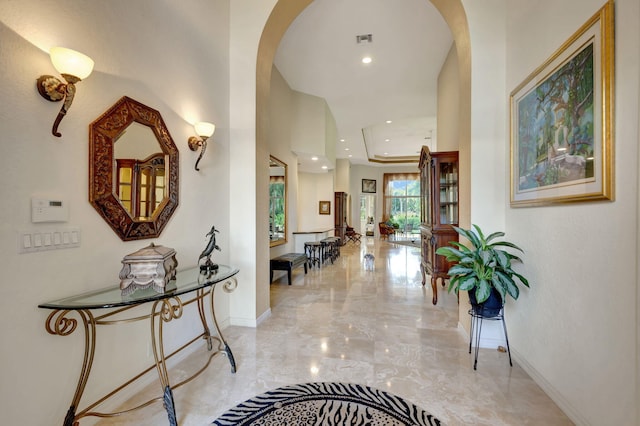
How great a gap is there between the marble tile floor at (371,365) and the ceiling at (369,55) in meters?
3.93

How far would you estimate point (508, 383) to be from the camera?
2.16m

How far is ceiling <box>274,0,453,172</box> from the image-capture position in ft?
12.3

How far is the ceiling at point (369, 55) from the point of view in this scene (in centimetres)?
373

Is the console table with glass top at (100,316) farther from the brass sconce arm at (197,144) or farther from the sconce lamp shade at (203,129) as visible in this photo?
the sconce lamp shade at (203,129)

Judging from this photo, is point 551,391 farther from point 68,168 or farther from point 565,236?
point 68,168

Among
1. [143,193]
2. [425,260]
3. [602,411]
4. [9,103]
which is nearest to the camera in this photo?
[9,103]

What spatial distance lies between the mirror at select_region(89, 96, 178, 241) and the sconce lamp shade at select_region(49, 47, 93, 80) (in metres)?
0.34

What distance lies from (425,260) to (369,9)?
3618 mm

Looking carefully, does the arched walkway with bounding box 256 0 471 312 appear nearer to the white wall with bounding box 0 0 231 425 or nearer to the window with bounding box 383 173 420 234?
the white wall with bounding box 0 0 231 425

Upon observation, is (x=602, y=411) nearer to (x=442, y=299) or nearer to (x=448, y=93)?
(x=442, y=299)

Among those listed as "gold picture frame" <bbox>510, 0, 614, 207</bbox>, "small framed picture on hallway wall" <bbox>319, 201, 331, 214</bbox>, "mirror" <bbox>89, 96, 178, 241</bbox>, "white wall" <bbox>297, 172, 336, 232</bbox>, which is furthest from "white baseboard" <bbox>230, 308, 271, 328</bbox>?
"small framed picture on hallway wall" <bbox>319, 201, 331, 214</bbox>

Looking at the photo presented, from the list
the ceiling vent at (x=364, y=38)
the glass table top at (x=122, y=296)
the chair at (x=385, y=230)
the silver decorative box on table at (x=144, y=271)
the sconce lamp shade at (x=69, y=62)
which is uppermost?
the ceiling vent at (x=364, y=38)

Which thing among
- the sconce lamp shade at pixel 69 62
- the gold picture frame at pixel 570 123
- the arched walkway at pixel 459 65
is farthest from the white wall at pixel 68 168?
the gold picture frame at pixel 570 123

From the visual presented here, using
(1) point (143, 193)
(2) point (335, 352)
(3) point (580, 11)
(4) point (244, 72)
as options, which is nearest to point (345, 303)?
(2) point (335, 352)
